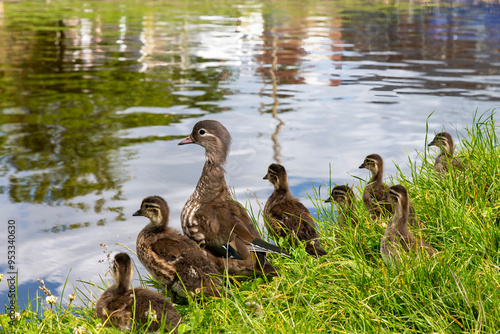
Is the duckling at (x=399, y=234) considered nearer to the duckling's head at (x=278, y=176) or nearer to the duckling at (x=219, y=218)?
the duckling at (x=219, y=218)

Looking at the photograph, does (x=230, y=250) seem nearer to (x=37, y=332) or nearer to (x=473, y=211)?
(x=37, y=332)

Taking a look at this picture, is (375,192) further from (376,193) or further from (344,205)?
(344,205)

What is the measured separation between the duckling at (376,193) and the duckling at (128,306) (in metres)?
2.80

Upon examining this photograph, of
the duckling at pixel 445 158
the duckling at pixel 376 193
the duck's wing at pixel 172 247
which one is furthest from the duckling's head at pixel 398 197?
the duck's wing at pixel 172 247

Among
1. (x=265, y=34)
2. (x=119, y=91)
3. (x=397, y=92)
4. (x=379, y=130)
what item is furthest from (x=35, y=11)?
(x=379, y=130)

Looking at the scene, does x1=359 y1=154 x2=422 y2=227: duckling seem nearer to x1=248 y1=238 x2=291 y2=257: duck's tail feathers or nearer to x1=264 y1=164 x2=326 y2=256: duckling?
x1=264 y1=164 x2=326 y2=256: duckling

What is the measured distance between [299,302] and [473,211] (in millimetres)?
2141

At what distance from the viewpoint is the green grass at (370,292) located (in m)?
5.04

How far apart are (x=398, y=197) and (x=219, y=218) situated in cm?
178

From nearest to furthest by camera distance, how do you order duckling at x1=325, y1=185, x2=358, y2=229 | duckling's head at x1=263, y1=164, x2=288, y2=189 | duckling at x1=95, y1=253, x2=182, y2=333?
duckling at x1=95, y1=253, x2=182, y2=333
duckling at x1=325, y1=185, x2=358, y2=229
duckling's head at x1=263, y1=164, x2=288, y2=189

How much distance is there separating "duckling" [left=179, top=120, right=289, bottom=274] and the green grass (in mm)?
281

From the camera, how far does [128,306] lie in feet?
18.6

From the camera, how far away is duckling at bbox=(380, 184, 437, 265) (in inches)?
239

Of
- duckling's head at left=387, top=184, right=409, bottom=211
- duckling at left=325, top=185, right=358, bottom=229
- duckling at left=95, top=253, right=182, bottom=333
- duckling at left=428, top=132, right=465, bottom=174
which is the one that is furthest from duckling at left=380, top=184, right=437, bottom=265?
duckling at left=95, top=253, right=182, bottom=333
